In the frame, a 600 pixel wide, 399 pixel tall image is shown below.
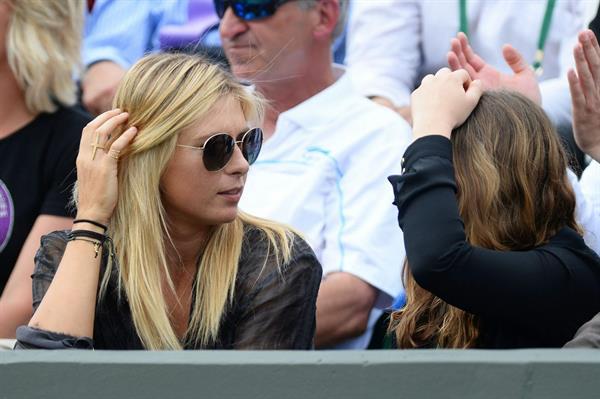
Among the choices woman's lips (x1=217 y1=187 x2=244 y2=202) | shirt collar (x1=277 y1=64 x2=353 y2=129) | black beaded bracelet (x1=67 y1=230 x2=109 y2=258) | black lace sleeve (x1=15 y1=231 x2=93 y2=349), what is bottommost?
black lace sleeve (x1=15 y1=231 x2=93 y2=349)

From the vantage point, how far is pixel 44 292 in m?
2.80

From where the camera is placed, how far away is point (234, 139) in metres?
2.84

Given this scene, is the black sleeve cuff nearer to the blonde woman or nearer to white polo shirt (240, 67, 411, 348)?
the blonde woman

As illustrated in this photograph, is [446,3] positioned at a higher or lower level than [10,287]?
higher

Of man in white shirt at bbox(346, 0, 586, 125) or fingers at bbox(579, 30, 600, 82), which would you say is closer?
fingers at bbox(579, 30, 600, 82)

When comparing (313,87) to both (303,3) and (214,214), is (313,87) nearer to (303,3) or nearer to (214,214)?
(303,3)


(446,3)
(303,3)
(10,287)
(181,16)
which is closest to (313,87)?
(303,3)

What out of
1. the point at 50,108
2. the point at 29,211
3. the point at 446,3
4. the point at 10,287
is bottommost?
the point at 10,287

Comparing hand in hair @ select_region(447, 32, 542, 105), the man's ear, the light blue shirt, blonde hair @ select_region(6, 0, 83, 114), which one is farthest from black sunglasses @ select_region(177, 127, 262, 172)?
the light blue shirt

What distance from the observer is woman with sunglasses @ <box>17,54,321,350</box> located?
2.76 metres

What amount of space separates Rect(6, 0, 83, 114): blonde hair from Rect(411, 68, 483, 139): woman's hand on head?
5.18ft

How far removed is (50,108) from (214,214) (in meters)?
1.24

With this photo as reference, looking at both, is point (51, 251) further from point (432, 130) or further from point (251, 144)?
point (432, 130)

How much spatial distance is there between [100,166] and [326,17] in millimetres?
1566
